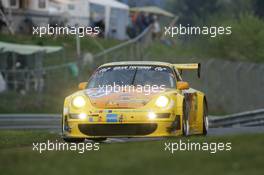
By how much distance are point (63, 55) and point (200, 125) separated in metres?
28.1

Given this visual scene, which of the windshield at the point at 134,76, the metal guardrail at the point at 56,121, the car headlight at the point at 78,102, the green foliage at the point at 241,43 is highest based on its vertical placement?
the windshield at the point at 134,76

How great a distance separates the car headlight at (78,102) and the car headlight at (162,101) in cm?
116

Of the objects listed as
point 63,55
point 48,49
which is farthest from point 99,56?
point 48,49

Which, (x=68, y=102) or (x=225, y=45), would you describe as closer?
(x=68, y=102)

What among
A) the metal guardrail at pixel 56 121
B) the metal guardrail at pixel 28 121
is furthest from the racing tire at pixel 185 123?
the metal guardrail at pixel 28 121

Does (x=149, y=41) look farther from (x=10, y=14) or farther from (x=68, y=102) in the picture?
(x=68, y=102)

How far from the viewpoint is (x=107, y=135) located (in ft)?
45.3

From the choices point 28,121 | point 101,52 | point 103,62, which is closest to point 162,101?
point 28,121

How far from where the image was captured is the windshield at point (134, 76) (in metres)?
15.0

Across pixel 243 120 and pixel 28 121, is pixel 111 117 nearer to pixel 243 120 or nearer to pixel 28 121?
pixel 243 120

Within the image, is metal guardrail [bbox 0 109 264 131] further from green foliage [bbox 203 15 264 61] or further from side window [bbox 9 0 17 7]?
side window [bbox 9 0 17 7]

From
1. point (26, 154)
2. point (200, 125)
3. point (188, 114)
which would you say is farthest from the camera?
point (200, 125)

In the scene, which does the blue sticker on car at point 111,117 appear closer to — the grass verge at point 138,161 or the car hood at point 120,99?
the car hood at point 120,99

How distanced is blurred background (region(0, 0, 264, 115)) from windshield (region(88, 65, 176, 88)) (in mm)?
17133
